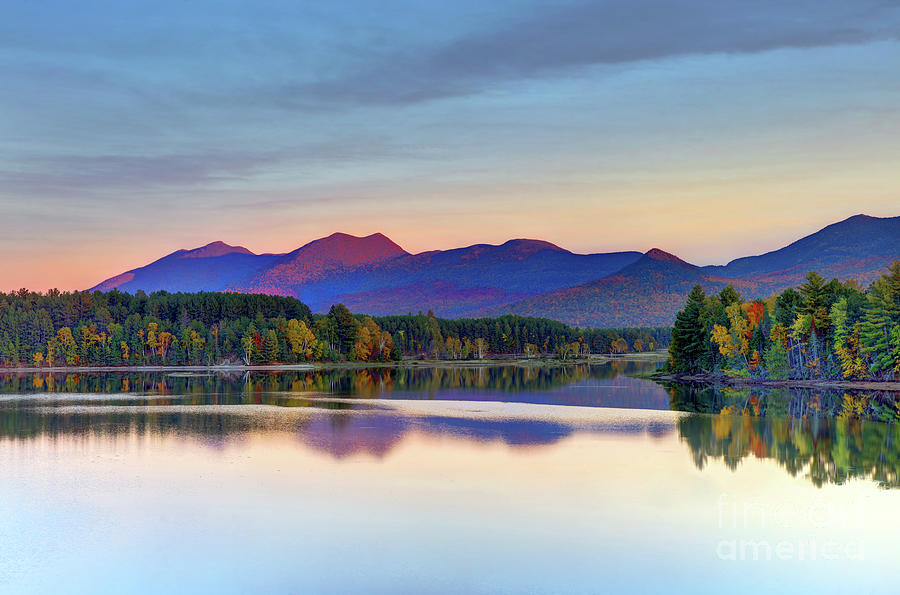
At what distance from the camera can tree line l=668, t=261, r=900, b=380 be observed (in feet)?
250

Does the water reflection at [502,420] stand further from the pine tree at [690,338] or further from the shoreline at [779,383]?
the pine tree at [690,338]

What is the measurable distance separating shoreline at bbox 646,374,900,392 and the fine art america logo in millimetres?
56603

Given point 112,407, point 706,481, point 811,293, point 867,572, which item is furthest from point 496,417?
point 811,293

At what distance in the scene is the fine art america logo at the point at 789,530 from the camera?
20250 mm

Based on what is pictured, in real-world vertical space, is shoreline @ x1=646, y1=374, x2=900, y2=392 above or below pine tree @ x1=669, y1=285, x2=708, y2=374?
below

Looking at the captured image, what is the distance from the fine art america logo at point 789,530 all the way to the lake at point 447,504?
10 centimetres

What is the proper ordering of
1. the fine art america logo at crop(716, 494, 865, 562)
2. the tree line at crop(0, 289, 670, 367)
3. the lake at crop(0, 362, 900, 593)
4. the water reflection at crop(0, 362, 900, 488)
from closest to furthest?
the lake at crop(0, 362, 900, 593) → the fine art america logo at crop(716, 494, 865, 562) → the water reflection at crop(0, 362, 900, 488) → the tree line at crop(0, 289, 670, 367)

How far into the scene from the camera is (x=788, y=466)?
32.7m

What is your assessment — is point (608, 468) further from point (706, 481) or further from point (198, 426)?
point (198, 426)

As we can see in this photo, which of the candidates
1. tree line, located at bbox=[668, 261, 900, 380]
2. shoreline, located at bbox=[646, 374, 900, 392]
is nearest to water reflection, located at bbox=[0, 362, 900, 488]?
shoreline, located at bbox=[646, 374, 900, 392]

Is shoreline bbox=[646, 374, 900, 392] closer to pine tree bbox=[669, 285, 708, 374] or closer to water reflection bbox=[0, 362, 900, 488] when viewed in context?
pine tree bbox=[669, 285, 708, 374]

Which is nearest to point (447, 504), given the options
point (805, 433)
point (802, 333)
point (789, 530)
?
point (789, 530)

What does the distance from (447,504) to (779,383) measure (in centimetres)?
6845

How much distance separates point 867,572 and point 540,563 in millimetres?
8145
